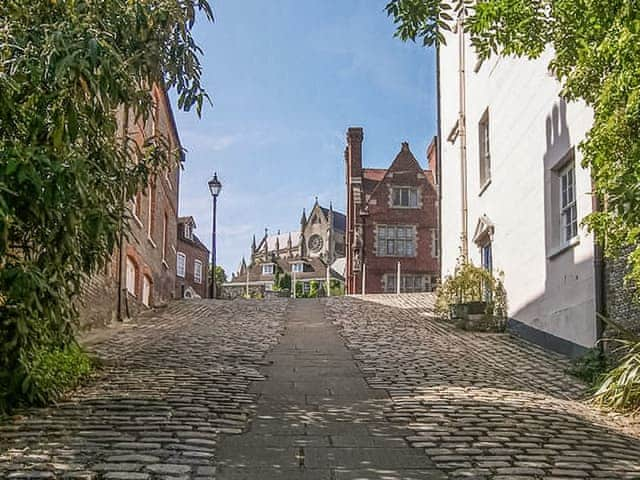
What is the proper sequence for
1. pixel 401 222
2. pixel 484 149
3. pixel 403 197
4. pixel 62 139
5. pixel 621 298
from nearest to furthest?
pixel 62 139 < pixel 621 298 < pixel 484 149 < pixel 401 222 < pixel 403 197

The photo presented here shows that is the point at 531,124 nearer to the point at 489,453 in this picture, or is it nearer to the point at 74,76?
the point at 489,453

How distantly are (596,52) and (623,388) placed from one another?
3.66 metres

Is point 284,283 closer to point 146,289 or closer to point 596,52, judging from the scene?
point 146,289

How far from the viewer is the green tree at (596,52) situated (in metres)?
7.48

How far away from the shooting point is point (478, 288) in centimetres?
1742

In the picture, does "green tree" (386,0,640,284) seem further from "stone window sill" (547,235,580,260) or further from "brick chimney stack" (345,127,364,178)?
"brick chimney stack" (345,127,364,178)

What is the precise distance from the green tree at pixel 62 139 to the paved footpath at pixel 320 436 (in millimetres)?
2188

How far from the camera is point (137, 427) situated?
679 centimetres

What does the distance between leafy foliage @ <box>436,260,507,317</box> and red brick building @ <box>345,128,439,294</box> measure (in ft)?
99.0

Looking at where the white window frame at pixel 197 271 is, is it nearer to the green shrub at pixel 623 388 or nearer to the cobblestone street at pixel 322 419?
the cobblestone street at pixel 322 419

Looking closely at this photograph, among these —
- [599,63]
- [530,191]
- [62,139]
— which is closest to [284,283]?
[530,191]

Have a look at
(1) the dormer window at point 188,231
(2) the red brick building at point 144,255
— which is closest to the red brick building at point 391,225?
(1) the dormer window at point 188,231

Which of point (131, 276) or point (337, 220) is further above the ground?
point (337, 220)

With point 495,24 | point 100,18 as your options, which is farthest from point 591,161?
point 100,18
